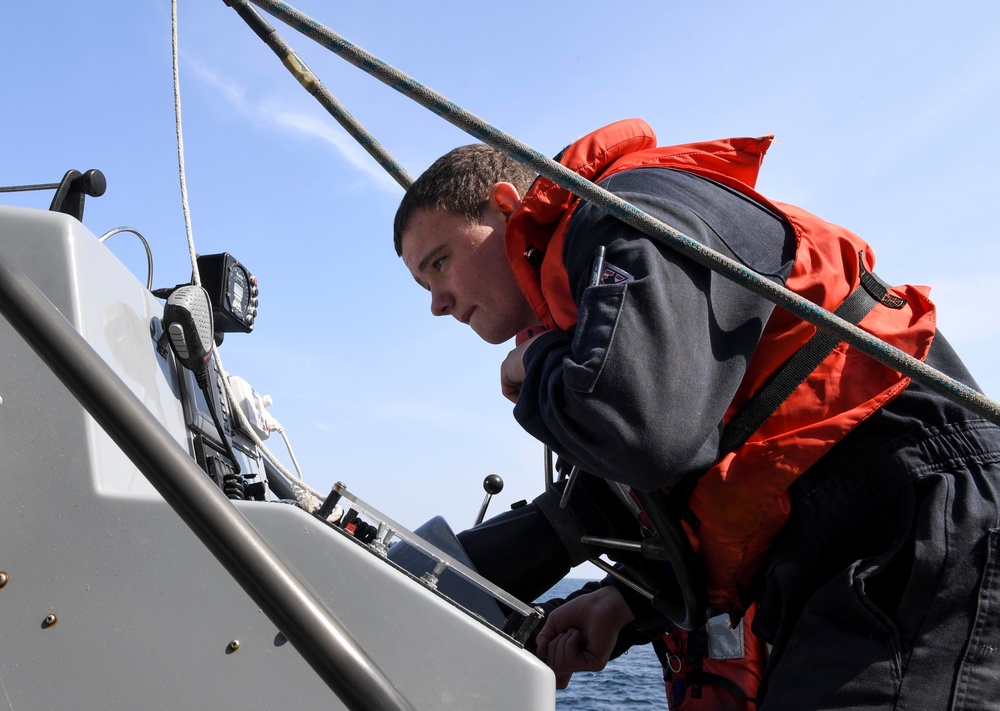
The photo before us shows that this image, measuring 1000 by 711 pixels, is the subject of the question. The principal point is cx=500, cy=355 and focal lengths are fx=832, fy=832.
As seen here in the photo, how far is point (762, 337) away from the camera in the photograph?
5.57 ft

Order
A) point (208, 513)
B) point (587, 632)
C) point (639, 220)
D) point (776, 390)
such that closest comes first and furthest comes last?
1. point (208, 513)
2. point (639, 220)
3. point (776, 390)
4. point (587, 632)

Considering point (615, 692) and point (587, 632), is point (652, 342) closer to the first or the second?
point (587, 632)

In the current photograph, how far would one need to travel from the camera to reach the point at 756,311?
1.60m

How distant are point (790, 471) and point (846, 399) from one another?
0.61 ft

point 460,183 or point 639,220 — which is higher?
point 460,183

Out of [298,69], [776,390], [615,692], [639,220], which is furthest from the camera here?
[615,692]

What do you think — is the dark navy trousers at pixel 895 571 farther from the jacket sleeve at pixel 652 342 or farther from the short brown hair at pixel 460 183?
the short brown hair at pixel 460 183

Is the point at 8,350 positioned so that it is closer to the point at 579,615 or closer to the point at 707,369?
the point at 707,369

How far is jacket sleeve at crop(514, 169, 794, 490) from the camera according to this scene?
1423 mm

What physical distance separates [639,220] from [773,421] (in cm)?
54

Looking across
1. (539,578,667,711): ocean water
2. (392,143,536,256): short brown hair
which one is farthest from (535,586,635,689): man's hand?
(539,578,667,711): ocean water

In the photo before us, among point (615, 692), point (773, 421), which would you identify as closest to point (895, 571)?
point (773, 421)

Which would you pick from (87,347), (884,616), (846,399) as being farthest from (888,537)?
(87,347)

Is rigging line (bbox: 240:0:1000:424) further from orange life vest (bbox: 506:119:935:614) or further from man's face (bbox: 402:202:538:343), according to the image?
man's face (bbox: 402:202:538:343)
